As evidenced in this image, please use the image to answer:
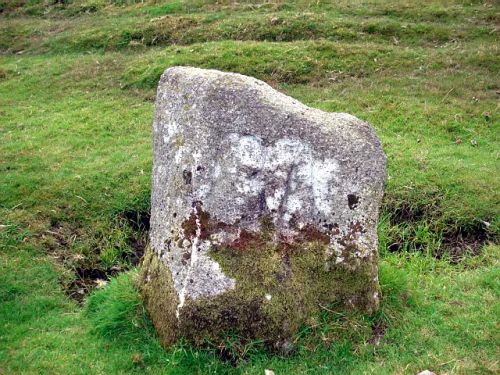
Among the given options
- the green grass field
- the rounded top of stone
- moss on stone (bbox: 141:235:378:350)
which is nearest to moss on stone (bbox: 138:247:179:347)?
moss on stone (bbox: 141:235:378:350)

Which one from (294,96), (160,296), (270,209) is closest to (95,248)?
(160,296)

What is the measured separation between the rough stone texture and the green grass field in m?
0.35

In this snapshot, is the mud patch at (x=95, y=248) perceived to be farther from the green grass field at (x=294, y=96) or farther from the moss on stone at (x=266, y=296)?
the moss on stone at (x=266, y=296)

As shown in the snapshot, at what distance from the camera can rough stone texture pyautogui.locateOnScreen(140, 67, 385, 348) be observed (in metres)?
5.73

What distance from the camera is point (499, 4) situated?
1716 centimetres

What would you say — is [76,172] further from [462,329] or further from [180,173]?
[462,329]

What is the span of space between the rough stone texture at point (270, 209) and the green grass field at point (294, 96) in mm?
348

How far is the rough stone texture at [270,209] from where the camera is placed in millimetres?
5734

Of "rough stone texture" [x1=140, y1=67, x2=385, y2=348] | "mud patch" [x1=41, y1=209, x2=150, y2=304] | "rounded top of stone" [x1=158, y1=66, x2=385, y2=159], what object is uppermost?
"rounded top of stone" [x1=158, y1=66, x2=385, y2=159]

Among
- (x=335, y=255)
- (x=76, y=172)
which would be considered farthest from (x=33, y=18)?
(x=335, y=255)

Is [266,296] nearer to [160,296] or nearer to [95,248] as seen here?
[160,296]

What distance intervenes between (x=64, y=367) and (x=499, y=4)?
15.8 metres

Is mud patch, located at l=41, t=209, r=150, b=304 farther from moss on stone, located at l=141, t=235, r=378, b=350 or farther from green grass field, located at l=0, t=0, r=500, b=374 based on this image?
moss on stone, located at l=141, t=235, r=378, b=350

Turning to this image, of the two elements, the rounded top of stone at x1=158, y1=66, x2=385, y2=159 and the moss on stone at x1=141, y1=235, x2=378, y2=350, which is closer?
the moss on stone at x1=141, y1=235, x2=378, y2=350
